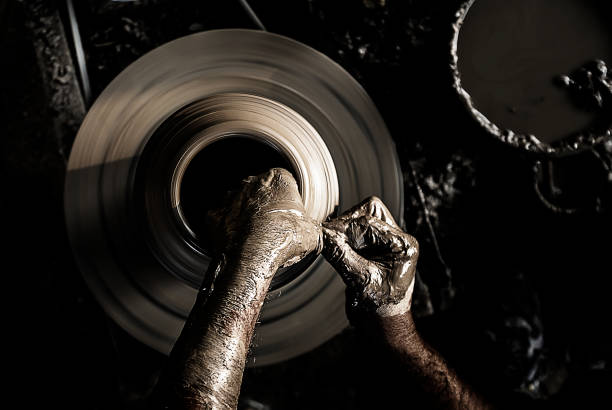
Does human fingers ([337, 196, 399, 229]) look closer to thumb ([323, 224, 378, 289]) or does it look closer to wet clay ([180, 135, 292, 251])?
thumb ([323, 224, 378, 289])

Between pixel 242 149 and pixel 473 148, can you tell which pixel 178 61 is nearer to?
pixel 242 149

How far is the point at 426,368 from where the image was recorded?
48.9 inches

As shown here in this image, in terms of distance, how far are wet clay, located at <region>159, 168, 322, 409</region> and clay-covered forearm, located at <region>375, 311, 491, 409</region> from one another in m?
0.33

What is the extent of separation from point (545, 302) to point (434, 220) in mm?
482

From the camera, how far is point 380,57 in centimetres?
162

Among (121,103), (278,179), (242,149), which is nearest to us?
(278,179)

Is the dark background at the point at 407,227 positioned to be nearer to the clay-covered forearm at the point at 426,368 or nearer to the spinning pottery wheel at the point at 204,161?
the spinning pottery wheel at the point at 204,161

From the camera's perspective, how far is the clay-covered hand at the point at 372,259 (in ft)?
3.69

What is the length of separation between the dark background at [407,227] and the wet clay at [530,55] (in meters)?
0.17

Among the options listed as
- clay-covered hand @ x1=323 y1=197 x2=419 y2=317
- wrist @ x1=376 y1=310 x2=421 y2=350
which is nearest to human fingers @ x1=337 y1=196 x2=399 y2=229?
clay-covered hand @ x1=323 y1=197 x2=419 y2=317

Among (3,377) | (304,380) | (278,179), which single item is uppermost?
(278,179)

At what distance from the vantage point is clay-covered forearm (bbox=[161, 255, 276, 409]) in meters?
0.72

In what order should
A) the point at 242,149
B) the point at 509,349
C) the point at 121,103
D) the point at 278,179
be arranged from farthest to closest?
the point at 509,349
the point at 121,103
the point at 242,149
the point at 278,179

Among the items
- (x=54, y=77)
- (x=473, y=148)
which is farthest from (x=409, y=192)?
(x=54, y=77)
